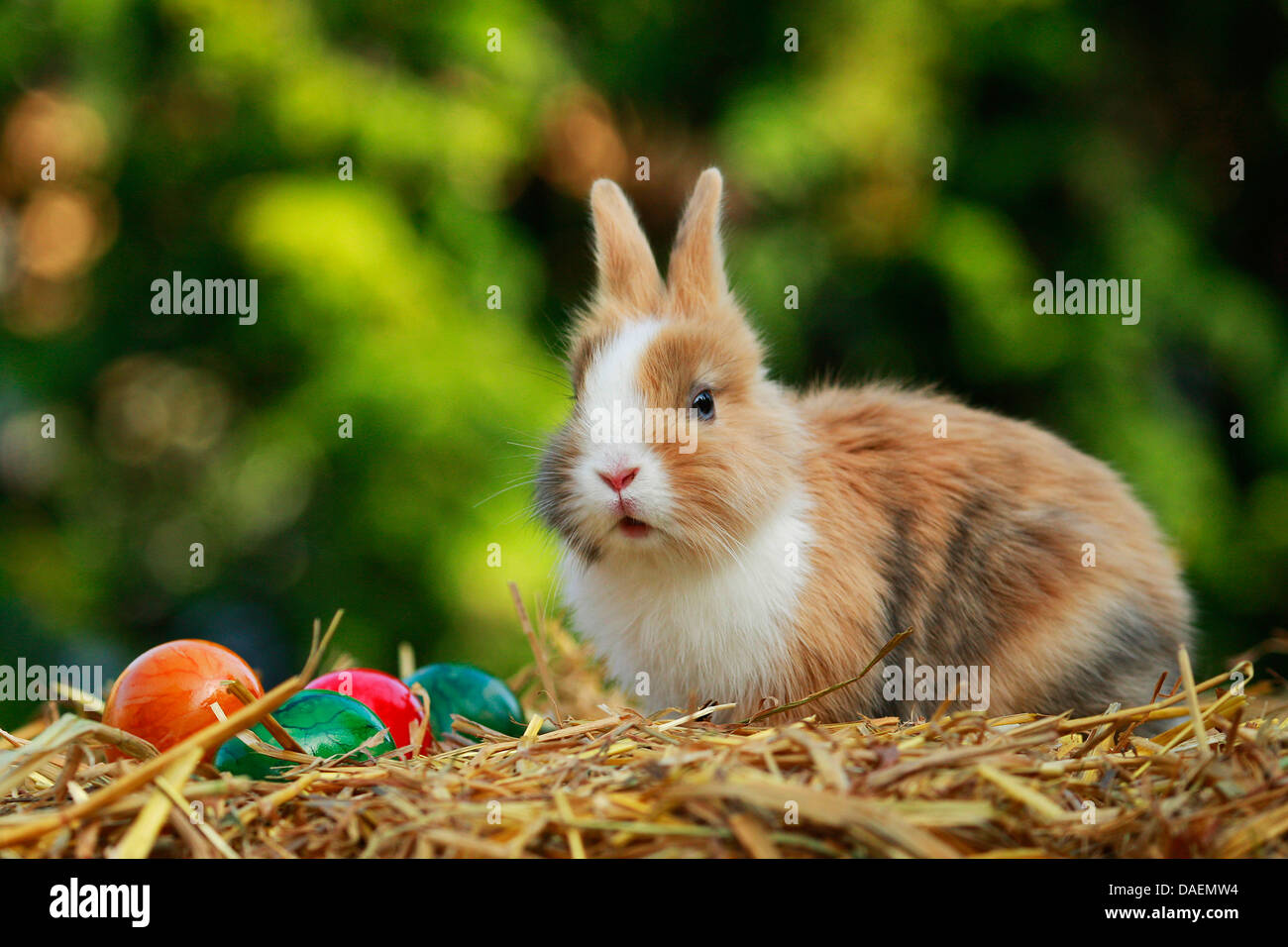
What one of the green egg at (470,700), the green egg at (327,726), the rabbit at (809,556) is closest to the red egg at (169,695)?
the green egg at (327,726)

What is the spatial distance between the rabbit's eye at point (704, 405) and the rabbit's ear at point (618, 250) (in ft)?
1.47

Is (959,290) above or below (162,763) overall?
above

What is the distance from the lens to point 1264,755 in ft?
6.57

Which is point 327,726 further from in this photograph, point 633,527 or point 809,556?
point 809,556

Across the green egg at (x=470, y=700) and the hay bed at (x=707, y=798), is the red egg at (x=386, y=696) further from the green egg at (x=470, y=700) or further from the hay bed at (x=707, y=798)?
the hay bed at (x=707, y=798)

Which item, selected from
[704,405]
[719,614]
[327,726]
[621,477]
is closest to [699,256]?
[704,405]

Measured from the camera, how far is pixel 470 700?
2.99m

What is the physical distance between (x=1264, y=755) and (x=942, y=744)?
552 millimetres

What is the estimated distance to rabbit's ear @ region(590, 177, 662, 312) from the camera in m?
3.17

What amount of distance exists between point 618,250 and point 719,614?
112 cm

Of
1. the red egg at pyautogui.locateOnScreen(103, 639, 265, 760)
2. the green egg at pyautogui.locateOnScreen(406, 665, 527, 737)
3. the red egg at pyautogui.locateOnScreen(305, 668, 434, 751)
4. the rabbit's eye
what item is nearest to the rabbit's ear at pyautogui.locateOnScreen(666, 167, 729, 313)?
the rabbit's eye
